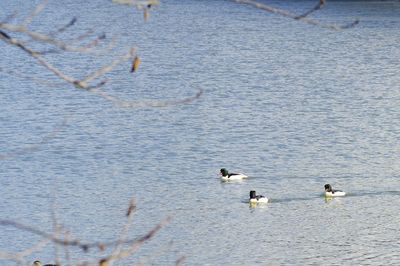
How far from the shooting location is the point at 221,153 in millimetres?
28406

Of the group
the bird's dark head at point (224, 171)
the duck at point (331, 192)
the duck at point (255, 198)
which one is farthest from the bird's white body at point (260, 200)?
the bird's dark head at point (224, 171)

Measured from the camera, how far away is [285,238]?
2178 cm

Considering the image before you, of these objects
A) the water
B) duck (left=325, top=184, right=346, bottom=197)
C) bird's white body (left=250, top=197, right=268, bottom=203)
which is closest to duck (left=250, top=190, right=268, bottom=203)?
bird's white body (left=250, top=197, right=268, bottom=203)

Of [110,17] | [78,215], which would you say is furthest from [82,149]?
[110,17]

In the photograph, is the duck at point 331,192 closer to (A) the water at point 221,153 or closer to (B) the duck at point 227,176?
(A) the water at point 221,153

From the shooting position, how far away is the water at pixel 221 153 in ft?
71.3

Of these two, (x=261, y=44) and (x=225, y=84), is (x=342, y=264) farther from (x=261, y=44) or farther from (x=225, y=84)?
(x=261, y=44)

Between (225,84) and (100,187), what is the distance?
535 inches

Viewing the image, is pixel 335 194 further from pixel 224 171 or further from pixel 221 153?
pixel 221 153

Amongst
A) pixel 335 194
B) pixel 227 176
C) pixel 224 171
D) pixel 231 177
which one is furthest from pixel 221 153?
pixel 335 194

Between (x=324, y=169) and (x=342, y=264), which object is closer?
(x=342, y=264)

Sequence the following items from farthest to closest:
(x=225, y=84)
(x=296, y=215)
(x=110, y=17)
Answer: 1. (x=110, y=17)
2. (x=225, y=84)
3. (x=296, y=215)

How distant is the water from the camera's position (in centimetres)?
2173

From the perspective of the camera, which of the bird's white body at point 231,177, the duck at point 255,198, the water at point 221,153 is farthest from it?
the bird's white body at point 231,177
